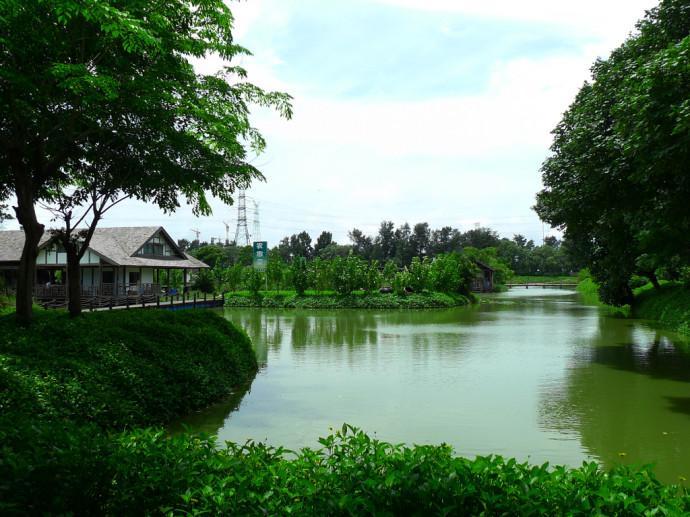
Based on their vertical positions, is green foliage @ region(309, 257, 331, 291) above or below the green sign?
below

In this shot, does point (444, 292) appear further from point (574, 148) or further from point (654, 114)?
point (654, 114)

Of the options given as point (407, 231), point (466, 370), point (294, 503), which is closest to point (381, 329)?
point (466, 370)

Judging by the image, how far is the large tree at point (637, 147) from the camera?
10.8 metres

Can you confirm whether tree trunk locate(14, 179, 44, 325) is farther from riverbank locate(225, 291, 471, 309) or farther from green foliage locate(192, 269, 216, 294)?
green foliage locate(192, 269, 216, 294)

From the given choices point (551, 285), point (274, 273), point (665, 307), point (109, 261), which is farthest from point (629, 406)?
point (551, 285)

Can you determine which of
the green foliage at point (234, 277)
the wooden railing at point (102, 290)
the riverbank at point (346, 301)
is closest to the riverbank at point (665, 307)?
the riverbank at point (346, 301)

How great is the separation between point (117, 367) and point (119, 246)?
2905 cm

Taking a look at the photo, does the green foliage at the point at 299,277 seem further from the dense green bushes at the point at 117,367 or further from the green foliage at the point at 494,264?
the dense green bushes at the point at 117,367

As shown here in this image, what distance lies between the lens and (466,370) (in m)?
15.2

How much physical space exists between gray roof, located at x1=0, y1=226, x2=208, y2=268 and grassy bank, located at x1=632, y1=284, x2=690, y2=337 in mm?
29588

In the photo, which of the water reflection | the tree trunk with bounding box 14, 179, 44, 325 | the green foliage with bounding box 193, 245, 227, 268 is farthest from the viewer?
the green foliage with bounding box 193, 245, 227, 268

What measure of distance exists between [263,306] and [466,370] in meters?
32.7

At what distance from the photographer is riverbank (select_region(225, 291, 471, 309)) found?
44562mm

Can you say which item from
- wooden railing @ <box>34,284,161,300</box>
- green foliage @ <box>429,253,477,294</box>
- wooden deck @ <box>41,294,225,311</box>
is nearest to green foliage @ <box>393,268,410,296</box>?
green foliage @ <box>429,253,477,294</box>
